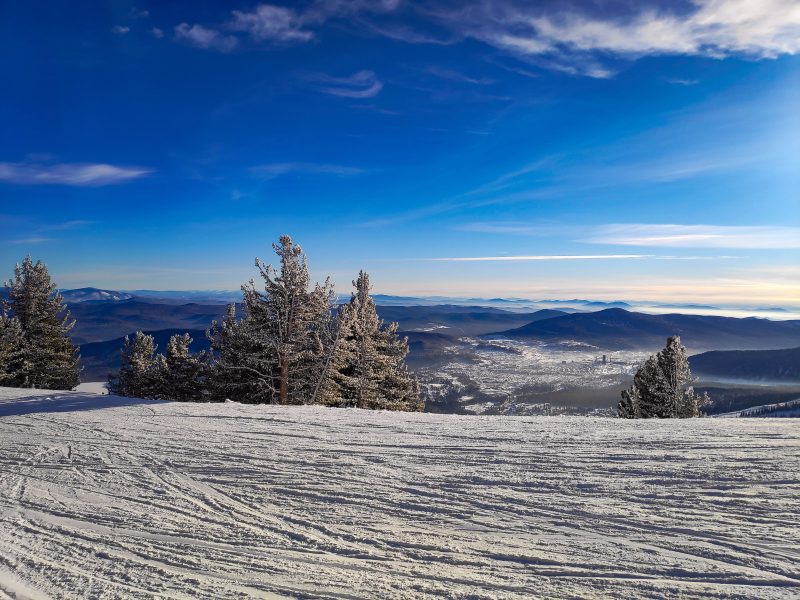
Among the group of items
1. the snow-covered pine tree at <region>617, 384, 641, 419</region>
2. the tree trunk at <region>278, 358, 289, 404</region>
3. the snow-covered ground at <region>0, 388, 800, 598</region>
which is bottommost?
the snow-covered pine tree at <region>617, 384, 641, 419</region>

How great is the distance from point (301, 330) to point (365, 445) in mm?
12811

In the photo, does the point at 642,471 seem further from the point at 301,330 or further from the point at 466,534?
the point at 301,330

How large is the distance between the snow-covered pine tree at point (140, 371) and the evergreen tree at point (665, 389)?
1242 inches

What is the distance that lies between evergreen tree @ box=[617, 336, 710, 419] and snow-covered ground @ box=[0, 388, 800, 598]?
18.4 metres

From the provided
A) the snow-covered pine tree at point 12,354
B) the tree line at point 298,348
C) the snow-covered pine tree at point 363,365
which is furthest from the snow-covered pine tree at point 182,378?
the snow-covered pine tree at point 363,365

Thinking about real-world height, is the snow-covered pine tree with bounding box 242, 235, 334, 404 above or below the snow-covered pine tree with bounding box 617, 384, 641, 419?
above

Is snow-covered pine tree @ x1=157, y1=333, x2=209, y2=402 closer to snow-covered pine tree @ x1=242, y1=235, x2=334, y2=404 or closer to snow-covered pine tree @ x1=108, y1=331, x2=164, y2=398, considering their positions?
snow-covered pine tree @ x1=108, y1=331, x2=164, y2=398

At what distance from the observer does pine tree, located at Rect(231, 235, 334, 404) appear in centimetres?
1969

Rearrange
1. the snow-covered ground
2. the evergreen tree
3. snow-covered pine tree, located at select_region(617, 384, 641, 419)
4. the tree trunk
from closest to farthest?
the snow-covered ground, the tree trunk, the evergreen tree, snow-covered pine tree, located at select_region(617, 384, 641, 419)

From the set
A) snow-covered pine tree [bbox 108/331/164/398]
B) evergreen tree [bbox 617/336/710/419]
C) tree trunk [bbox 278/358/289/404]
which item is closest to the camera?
tree trunk [bbox 278/358/289/404]

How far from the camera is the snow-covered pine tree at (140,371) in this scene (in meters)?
30.6

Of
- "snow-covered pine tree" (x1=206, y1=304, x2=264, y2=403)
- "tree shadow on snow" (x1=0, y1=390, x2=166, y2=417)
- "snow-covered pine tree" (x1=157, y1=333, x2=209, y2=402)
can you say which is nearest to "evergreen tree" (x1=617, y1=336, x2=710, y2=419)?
"snow-covered pine tree" (x1=206, y1=304, x2=264, y2=403)

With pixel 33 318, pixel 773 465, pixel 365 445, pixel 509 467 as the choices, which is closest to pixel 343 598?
pixel 509 467

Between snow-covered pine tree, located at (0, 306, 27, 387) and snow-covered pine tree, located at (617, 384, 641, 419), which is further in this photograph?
snow-covered pine tree, located at (617, 384, 641, 419)
